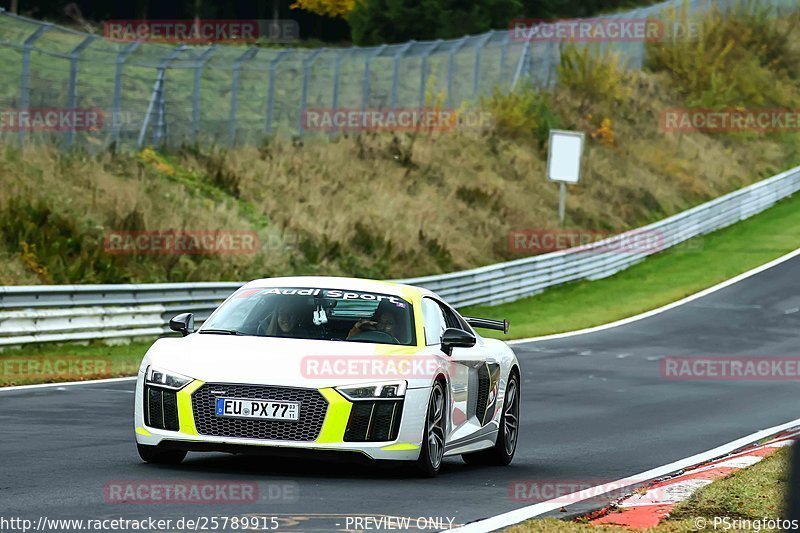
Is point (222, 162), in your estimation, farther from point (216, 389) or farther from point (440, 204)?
point (216, 389)

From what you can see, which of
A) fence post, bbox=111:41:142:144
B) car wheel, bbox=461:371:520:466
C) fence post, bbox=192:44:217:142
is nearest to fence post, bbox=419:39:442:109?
fence post, bbox=192:44:217:142

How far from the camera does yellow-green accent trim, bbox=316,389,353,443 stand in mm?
9633

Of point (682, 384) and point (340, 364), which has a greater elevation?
point (340, 364)

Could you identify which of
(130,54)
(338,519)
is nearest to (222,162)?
(130,54)

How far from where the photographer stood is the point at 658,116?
60562 millimetres

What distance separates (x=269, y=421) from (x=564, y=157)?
37273 mm

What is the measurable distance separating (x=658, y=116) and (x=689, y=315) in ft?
85.1

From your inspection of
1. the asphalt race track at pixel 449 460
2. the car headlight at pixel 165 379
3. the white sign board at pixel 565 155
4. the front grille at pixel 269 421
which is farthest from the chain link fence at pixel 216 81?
the front grille at pixel 269 421

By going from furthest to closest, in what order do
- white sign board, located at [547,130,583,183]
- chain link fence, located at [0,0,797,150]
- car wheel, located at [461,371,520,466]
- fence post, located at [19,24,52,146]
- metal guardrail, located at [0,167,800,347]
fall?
white sign board, located at [547,130,583,183] → chain link fence, located at [0,0,797,150] → fence post, located at [19,24,52,146] → metal guardrail, located at [0,167,800,347] → car wheel, located at [461,371,520,466]

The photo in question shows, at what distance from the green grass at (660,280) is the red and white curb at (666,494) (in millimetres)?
19001

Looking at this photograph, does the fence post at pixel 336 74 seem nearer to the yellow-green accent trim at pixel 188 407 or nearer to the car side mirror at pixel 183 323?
the car side mirror at pixel 183 323

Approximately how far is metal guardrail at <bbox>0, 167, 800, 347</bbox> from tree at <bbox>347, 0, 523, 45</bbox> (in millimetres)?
21325

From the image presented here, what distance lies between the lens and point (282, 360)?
9773 millimetres

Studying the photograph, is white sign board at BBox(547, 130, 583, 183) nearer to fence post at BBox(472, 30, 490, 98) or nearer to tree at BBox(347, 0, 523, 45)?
fence post at BBox(472, 30, 490, 98)
